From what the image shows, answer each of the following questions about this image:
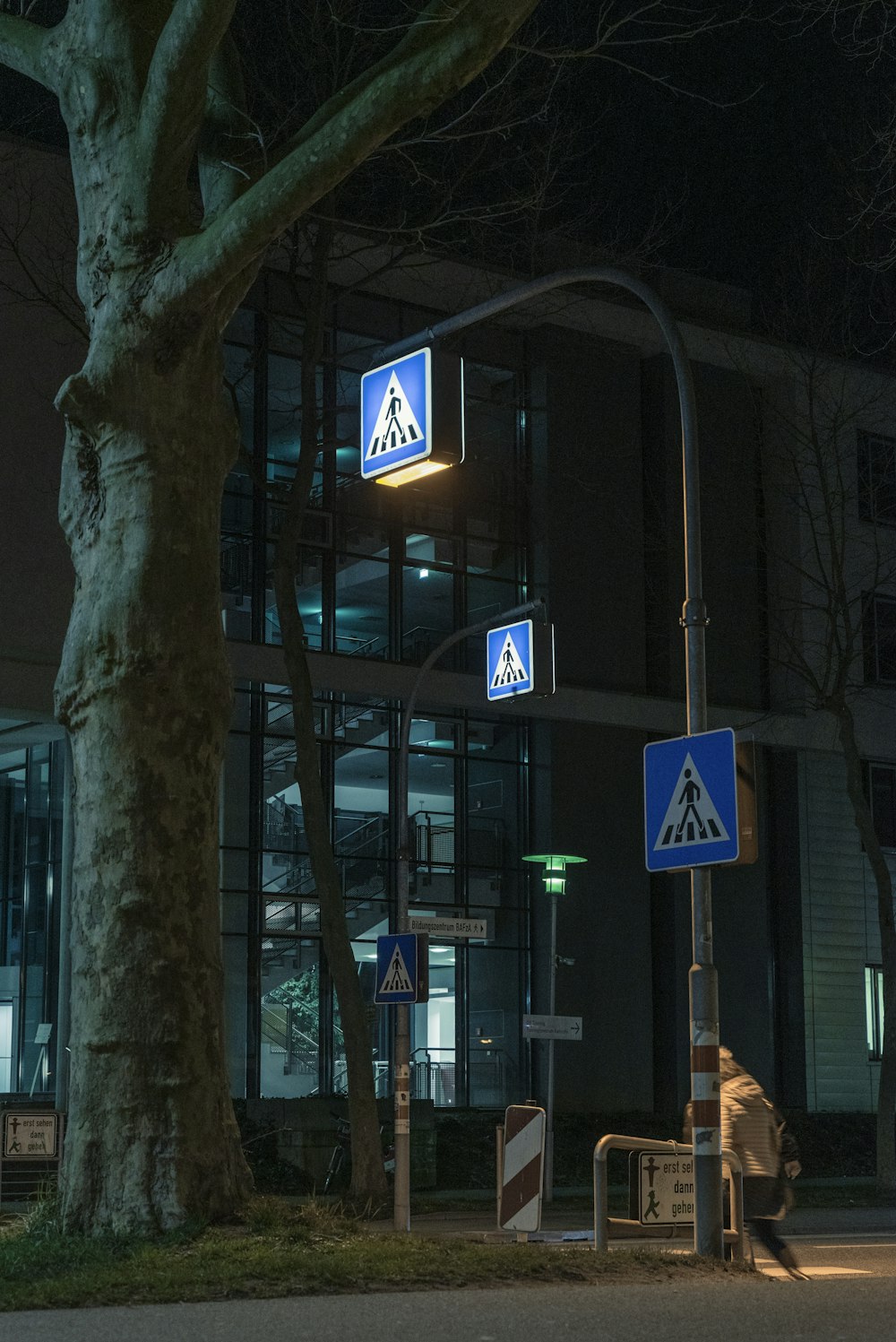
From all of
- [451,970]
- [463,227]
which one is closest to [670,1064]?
[451,970]

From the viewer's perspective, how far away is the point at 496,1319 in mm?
7727

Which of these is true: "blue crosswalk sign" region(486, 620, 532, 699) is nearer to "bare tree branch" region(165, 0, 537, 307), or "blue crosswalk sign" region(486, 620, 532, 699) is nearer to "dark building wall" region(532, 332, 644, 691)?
"dark building wall" region(532, 332, 644, 691)

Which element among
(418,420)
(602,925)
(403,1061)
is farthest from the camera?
(602,925)

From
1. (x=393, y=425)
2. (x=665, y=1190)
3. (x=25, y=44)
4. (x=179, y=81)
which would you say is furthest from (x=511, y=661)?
(x=179, y=81)

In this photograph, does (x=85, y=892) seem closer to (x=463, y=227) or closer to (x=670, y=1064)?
(x=463, y=227)

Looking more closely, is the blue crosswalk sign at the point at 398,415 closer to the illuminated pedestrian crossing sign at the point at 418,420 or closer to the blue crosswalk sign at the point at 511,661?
the illuminated pedestrian crossing sign at the point at 418,420

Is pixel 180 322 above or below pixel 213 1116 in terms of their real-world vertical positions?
above

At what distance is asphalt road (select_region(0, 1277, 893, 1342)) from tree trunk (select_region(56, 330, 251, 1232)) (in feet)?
6.95

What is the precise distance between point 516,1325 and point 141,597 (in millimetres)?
5044

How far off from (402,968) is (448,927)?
8.86ft

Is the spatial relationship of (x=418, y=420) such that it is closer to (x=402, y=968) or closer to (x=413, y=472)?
(x=413, y=472)

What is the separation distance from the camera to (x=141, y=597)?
35.1 ft

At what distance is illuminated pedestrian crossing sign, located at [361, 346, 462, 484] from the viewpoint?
12.2 m

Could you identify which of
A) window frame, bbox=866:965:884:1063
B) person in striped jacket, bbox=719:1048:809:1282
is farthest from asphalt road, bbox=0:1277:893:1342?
window frame, bbox=866:965:884:1063
